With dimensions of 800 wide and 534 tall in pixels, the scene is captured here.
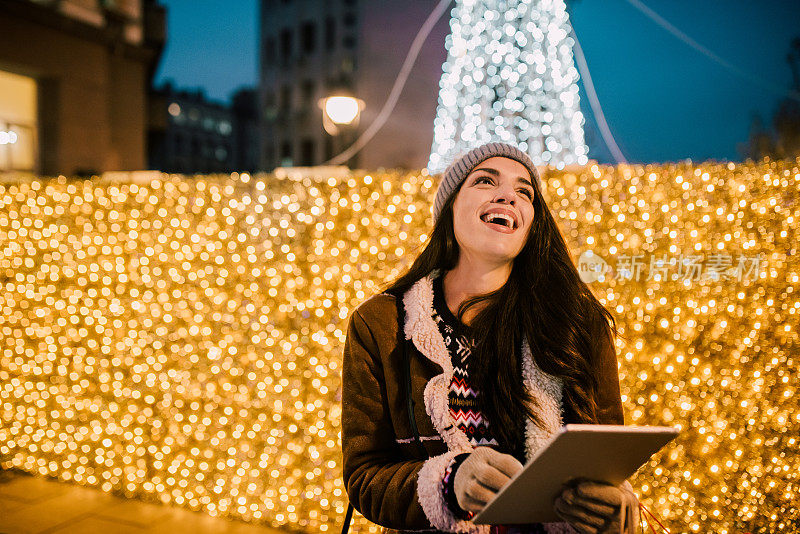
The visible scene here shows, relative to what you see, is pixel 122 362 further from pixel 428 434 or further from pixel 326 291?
pixel 428 434

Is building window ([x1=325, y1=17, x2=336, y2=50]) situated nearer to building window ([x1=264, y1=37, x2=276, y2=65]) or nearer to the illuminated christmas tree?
building window ([x1=264, y1=37, x2=276, y2=65])

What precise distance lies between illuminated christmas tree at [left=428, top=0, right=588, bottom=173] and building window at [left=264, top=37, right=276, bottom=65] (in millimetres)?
30022

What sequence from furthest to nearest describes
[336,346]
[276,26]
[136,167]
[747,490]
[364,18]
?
[276,26]
[364,18]
[136,167]
[336,346]
[747,490]

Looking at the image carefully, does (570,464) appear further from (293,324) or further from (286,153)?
(286,153)

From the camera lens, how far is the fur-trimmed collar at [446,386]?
141cm

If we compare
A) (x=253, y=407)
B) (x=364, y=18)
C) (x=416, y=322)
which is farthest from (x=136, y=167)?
(x=364, y=18)

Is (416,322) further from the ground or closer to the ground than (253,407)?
further from the ground

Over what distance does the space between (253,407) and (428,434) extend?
2.01 metres

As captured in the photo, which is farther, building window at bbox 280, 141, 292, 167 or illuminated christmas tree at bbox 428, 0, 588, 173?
building window at bbox 280, 141, 292, 167

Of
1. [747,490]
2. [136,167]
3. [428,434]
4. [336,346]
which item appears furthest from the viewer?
[136,167]

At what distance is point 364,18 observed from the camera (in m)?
28.2

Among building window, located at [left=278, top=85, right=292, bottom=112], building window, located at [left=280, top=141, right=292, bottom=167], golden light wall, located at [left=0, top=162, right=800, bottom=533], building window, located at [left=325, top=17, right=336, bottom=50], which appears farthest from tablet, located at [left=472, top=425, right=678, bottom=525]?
building window, located at [left=278, top=85, right=292, bottom=112]

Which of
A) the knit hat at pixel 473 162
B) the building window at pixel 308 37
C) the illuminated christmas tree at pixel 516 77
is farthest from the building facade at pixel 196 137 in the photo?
the knit hat at pixel 473 162

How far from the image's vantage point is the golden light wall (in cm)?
252
